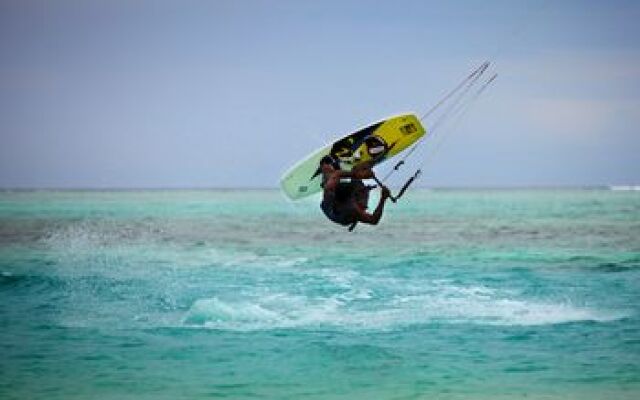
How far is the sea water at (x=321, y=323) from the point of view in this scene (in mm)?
13250

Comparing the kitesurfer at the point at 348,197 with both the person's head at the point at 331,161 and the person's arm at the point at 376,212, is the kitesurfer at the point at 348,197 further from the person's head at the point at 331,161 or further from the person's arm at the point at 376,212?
the person's head at the point at 331,161

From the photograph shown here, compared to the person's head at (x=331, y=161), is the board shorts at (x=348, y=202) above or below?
below

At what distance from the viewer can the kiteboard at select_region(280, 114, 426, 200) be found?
13.3 m

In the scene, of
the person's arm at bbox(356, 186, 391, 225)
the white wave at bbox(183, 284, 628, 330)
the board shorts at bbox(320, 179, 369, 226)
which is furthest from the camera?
the white wave at bbox(183, 284, 628, 330)

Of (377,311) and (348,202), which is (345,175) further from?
(377,311)

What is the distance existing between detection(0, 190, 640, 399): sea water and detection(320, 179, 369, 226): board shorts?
2699mm

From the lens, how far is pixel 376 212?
11219 millimetres

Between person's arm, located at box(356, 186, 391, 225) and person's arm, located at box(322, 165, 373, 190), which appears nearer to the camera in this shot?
person's arm, located at box(356, 186, 391, 225)

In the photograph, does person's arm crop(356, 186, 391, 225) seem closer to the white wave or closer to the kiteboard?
the kiteboard

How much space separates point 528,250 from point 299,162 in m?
22.8

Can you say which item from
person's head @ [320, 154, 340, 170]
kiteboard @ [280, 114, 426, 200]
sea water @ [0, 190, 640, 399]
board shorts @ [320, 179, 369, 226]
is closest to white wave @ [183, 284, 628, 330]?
sea water @ [0, 190, 640, 399]

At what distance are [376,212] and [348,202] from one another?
1.36 feet

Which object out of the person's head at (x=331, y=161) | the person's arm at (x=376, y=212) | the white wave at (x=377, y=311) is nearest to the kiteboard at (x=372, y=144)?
the person's head at (x=331, y=161)

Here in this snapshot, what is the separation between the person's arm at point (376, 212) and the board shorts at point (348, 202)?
0.06m
